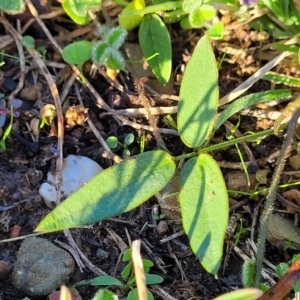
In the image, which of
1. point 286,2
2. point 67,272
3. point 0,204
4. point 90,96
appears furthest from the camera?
point 90,96

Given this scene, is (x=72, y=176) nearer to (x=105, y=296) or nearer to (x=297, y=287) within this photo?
(x=105, y=296)

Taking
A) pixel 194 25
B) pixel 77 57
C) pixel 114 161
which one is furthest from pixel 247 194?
pixel 77 57

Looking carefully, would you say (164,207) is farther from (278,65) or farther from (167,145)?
(278,65)

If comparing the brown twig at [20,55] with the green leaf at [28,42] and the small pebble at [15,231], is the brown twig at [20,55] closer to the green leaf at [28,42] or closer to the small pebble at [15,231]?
the green leaf at [28,42]

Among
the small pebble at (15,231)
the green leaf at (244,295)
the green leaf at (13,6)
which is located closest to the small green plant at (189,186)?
the green leaf at (244,295)

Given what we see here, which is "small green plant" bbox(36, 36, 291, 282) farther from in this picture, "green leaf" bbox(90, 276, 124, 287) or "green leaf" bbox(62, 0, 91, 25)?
"green leaf" bbox(62, 0, 91, 25)
